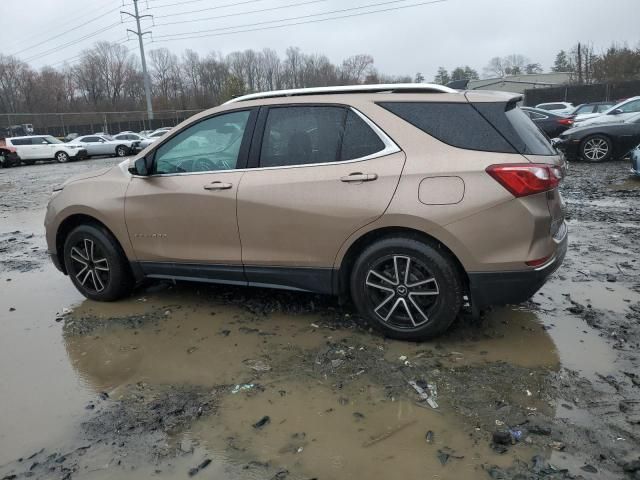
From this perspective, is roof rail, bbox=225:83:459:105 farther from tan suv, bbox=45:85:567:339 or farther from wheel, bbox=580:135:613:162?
wheel, bbox=580:135:613:162

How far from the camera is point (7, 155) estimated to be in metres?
25.8

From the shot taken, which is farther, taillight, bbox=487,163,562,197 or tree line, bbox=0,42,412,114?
tree line, bbox=0,42,412,114

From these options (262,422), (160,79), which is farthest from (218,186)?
(160,79)

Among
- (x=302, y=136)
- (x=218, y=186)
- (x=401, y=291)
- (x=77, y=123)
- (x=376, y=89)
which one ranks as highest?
(x=77, y=123)

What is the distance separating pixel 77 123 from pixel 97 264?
51595mm

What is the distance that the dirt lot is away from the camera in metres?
2.60

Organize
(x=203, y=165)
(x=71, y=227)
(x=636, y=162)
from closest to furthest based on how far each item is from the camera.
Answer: (x=203, y=165), (x=71, y=227), (x=636, y=162)

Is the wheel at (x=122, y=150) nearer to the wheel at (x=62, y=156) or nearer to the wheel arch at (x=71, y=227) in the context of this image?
the wheel at (x=62, y=156)

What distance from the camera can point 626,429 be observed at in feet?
8.85

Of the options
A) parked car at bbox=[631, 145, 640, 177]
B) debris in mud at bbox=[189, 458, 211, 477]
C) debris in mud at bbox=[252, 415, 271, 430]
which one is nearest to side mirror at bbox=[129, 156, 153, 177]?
debris in mud at bbox=[252, 415, 271, 430]

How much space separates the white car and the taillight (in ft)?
93.7

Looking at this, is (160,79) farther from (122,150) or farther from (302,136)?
(302,136)

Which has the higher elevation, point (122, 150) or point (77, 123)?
point (77, 123)

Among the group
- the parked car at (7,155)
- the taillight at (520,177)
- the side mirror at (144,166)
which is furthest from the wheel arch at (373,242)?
the parked car at (7,155)
